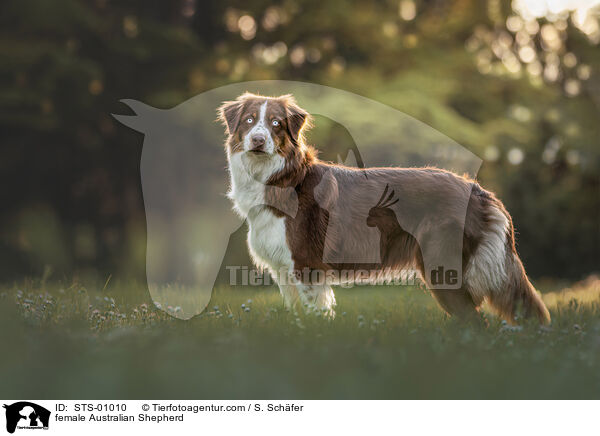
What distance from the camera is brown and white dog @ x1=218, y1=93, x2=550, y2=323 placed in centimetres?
526

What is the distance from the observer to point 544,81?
13.4 meters

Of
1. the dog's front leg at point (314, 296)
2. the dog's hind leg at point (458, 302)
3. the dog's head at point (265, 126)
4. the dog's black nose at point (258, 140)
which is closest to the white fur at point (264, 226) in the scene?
the dog's front leg at point (314, 296)

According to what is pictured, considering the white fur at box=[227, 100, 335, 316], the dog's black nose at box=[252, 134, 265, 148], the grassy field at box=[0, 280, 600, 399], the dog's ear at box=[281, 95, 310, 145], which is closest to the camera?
the grassy field at box=[0, 280, 600, 399]

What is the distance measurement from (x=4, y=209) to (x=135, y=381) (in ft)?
31.5

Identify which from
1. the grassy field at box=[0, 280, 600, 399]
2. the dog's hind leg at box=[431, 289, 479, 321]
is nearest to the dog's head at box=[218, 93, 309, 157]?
the grassy field at box=[0, 280, 600, 399]

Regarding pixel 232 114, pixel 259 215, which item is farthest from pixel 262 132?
pixel 259 215

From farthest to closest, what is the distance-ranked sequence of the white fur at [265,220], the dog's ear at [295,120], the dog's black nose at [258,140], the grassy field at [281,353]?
the dog's ear at [295,120] → the white fur at [265,220] → the dog's black nose at [258,140] → the grassy field at [281,353]

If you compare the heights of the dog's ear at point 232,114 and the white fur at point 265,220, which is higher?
the dog's ear at point 232,114

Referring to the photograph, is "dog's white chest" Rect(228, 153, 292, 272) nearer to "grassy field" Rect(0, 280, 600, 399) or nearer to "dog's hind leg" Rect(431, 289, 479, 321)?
"grassy field" Rect(0, 280, 600, 399)

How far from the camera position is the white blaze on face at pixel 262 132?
5212mm

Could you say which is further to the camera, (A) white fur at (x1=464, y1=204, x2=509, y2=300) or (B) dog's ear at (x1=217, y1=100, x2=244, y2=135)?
(B) dog's ear at (x1=217, y1=100, x2=244, y2=135)

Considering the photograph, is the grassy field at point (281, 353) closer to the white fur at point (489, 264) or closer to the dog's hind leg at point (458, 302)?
the dog's hind leg at point (458, 302)

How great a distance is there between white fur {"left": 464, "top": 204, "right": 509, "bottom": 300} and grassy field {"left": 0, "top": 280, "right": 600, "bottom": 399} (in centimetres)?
33

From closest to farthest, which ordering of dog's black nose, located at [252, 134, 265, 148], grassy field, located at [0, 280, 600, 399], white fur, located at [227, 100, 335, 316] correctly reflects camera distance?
grassy field, located at [0, 280, 600, 399] → dog's black nose, located at [252, 134, 265, 148] → white fur, located at [227, 100, 335, 316]
